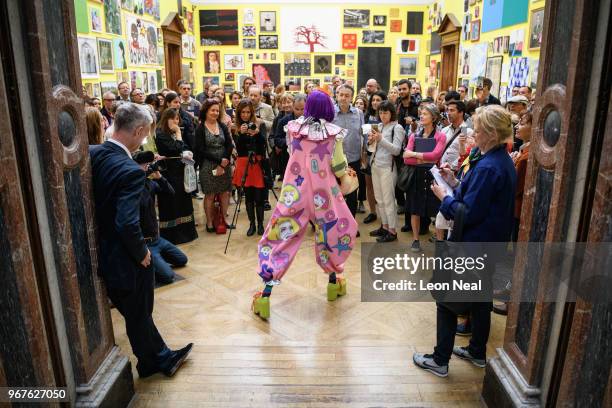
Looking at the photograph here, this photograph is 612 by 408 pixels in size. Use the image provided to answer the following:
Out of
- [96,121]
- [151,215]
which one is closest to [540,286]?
[151,215]

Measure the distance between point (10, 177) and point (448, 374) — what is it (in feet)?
9.47

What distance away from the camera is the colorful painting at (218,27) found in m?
14.9

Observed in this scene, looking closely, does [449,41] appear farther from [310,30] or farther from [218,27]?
[218,27]

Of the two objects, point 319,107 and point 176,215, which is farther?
point 176,215

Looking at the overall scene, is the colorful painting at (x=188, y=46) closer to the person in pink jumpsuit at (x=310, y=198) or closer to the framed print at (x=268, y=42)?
the framed print at (x=268, y=42)

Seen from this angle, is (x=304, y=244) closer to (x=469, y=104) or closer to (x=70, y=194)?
(x=469, y=104)

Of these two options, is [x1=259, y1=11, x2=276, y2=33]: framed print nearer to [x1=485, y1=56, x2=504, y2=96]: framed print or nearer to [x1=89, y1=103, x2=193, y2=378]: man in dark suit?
[x1=485, y1=56, x2=504, y2=96]: framed print

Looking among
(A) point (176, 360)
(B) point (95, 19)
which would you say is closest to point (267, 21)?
(B) point (95, 19)

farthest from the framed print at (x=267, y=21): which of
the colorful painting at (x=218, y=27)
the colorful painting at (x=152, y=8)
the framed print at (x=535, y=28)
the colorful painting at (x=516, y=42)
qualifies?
the framed print at (x=535, y=28)

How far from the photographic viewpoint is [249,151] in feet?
19.9

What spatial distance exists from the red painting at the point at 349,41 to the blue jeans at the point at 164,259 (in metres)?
11.6

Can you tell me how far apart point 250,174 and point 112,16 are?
15.3ft

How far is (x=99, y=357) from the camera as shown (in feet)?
9.25

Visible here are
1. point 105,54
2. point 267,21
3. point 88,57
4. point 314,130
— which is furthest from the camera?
point 267,21
